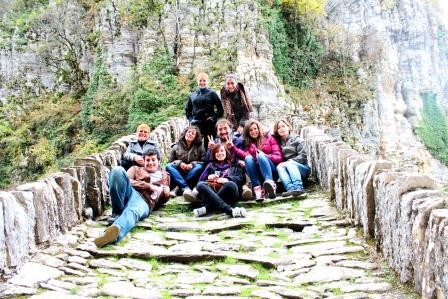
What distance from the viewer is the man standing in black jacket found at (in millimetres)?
10922

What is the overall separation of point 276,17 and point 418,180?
83.0 feet

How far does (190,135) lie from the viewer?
934 cm

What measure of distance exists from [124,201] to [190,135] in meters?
2.45

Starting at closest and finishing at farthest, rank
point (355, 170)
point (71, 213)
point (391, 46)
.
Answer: point (355, 170), point (71, 213), point (391, 46)

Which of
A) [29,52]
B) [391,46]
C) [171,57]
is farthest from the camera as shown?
[391,46]

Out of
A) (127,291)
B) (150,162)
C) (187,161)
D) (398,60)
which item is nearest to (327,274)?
(127,291)

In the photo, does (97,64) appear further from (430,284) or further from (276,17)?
(430,284)

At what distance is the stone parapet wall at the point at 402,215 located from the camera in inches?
145

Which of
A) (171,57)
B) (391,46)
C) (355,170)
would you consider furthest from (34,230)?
(391,46)

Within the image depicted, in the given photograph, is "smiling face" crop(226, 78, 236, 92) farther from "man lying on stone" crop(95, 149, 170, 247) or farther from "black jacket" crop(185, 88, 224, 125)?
"man lying on stone" crop(95, 149, 170, 247)

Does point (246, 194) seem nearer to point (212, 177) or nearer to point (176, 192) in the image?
point (212, 177)

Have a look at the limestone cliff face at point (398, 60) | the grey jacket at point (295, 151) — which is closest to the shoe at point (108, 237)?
the grey jacket at point (295, 151)

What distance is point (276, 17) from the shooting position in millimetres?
28766

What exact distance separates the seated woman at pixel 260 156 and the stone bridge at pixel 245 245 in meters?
0.76
